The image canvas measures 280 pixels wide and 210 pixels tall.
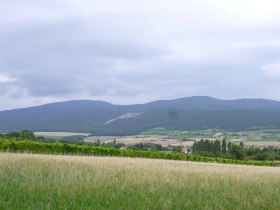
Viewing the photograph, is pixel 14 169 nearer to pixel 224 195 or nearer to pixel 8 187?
pixel 8 187

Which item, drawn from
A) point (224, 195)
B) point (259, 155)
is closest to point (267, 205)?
point (224, 195)

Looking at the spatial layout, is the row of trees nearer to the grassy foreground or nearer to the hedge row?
the hedge row

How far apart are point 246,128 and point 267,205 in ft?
633

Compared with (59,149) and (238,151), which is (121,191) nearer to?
(59,149)

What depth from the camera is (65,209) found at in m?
8.87

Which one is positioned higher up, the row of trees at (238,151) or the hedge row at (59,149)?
the hedge row at (59,149)

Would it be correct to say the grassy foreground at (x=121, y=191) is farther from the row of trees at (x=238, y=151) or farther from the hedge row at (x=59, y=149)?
the row of trees at (x=238, y=151)

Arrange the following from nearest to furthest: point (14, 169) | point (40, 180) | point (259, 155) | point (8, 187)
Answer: point (8, 187) < point (40, 180) < point (14, 169) < point (259, 155)

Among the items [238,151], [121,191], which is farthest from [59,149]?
[238,151]

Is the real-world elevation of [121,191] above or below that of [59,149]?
below

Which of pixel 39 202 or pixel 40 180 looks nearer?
pixel 39 202

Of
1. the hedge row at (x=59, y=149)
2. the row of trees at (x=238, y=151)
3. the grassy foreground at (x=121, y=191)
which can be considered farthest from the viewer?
the row of trees at (x=238, y=151)

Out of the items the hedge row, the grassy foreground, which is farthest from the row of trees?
the grassy foreground

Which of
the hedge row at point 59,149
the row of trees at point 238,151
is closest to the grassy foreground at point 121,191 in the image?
the hedge row at point 59,149
